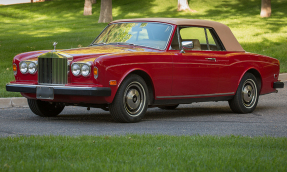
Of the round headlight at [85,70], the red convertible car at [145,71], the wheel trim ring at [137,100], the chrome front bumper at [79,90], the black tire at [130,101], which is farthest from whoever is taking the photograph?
the wheel trim ring at [137,100]

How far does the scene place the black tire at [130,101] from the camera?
22.2ft

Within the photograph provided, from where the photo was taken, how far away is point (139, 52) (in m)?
7.04

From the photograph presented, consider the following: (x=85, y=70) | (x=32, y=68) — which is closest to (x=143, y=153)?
(x=85, y=70)

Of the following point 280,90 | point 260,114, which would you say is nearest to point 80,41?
point 280,90

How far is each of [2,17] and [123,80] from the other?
31420 millimetres

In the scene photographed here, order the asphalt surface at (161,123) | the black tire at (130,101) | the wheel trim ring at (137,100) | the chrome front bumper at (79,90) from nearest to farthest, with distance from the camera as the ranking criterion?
the asphalt surface at (161,123) → the chrome front bumper at (79,90) → the black tire at (130,101) → the wheel trim ring at (137,100)

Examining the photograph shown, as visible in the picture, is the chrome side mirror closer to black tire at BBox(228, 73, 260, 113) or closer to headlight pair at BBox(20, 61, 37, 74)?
black tire at BBox(228, 73, 260, 113)

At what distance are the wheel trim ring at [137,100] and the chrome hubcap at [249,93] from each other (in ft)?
8.23

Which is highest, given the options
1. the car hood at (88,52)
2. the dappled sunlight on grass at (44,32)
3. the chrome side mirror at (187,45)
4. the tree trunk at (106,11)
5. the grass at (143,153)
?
the tree trunk at (106,11)

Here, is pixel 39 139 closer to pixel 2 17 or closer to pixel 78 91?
pixel 78 91

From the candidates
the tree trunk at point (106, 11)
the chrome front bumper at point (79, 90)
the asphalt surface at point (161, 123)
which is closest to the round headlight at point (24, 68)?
the chrome front bumper at point (79, 90)

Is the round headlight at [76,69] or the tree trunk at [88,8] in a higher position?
the tree trunk at [88,8]

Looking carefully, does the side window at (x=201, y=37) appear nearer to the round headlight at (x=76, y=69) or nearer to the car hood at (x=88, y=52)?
the car hood at (x=88, y=52)

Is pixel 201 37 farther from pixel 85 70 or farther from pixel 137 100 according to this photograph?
pixel 85 70
